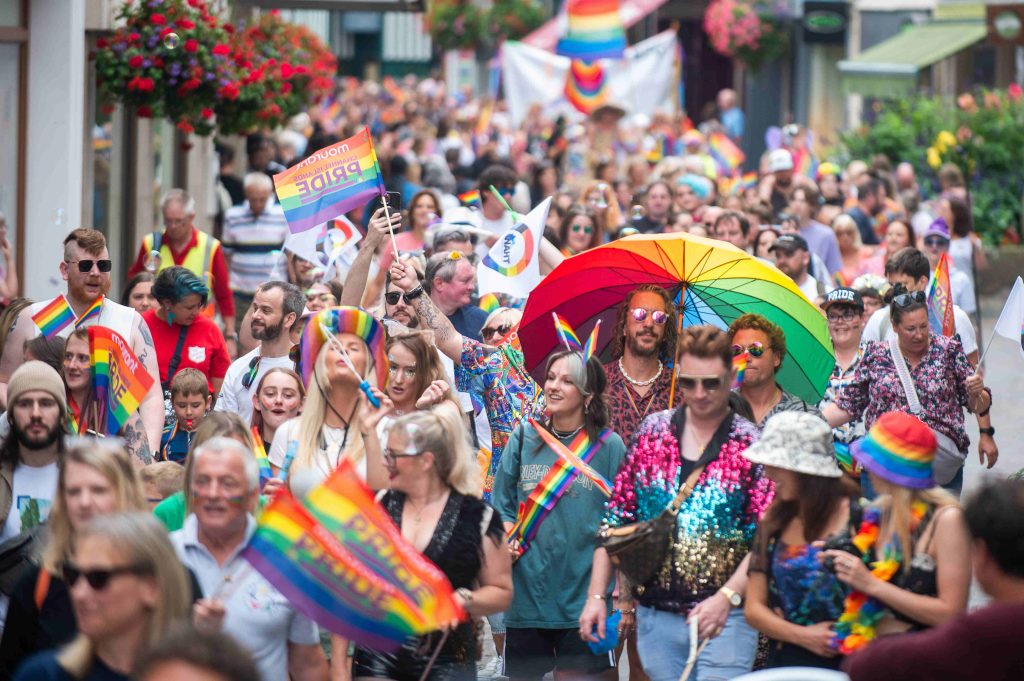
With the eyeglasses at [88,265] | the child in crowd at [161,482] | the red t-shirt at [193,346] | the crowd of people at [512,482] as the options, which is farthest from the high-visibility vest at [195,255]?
the child in crowd at [161,482]

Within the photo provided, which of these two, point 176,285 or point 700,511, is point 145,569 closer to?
point 700,511

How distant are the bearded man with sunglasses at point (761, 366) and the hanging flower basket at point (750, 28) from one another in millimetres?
33458

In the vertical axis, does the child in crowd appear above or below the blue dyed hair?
below

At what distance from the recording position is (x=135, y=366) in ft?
25.7

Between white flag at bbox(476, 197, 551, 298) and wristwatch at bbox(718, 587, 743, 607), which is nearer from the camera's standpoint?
wristwatch at bbox(718, 587, 743, 607)

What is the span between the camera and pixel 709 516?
6.01 metres

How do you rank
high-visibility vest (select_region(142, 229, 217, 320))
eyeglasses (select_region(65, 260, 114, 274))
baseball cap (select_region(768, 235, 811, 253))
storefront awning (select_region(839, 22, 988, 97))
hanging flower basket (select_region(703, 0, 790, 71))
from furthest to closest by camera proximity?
hanging flower basket (select_region(703, 0, 790, 71)) < storefront awning (select_region(839, 22, 988, 97)) < high-visibility vest (select_region(142, 229, 217, 320)) < baseball cap (select_region(768, 235, 811, 253)) < eyeglasses (select_region(65, 260, 114, 274))

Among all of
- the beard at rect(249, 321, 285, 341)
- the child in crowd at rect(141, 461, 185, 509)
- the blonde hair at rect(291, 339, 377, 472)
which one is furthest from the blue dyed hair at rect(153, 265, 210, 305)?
the child in crowd at rect(141, 461, 185, 509)

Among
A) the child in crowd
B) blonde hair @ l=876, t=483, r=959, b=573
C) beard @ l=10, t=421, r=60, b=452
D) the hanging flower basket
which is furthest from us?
the hanging flower basket

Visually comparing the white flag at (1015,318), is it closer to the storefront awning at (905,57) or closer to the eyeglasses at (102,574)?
the eyeglasses at (102,574)

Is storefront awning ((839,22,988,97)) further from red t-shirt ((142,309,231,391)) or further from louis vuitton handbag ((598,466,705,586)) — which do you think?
louis vuitton handbag ((598,466,705,586))

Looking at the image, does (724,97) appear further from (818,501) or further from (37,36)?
(818,501)

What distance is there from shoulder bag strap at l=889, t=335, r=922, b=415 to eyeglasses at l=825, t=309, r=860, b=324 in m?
0.92

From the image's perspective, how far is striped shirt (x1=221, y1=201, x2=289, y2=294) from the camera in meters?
13.8
